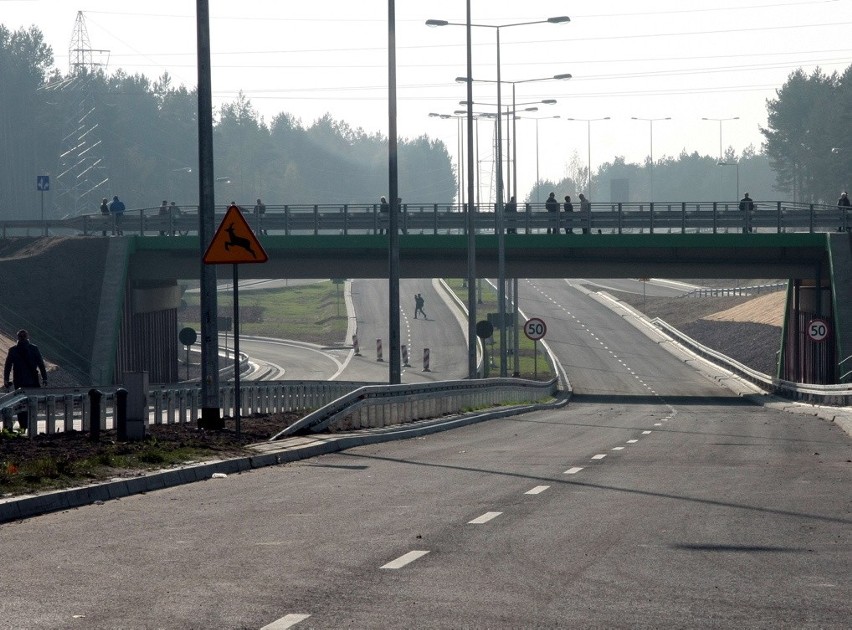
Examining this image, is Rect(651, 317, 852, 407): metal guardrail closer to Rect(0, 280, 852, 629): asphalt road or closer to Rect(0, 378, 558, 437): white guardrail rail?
Rect(0, 378, 558, 437): white guardrail rail

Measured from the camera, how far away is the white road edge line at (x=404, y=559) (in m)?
9.62

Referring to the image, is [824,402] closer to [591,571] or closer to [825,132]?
[591,571]

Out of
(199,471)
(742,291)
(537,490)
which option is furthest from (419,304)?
Answer: (537,490)

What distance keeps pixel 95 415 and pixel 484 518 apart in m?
8.31

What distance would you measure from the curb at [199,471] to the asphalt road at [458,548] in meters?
0.24

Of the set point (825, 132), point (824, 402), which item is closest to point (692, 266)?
point (824, 402)

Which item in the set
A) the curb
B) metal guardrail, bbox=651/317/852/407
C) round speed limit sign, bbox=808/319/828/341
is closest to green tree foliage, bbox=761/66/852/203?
metal guardrail, bbox=651/317/852/407

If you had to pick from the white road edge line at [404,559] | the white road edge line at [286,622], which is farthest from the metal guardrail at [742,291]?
the white road edge line at [286,622]

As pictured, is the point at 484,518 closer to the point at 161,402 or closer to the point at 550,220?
the point at 161,402

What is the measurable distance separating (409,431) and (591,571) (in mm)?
16123

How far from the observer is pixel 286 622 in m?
7.72

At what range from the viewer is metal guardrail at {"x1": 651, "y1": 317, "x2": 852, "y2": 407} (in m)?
39.0

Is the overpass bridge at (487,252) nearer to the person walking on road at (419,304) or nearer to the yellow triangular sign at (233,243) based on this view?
the yellow triangular sign at (233,243)

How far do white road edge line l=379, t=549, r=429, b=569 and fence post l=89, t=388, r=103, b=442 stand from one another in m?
9.72
